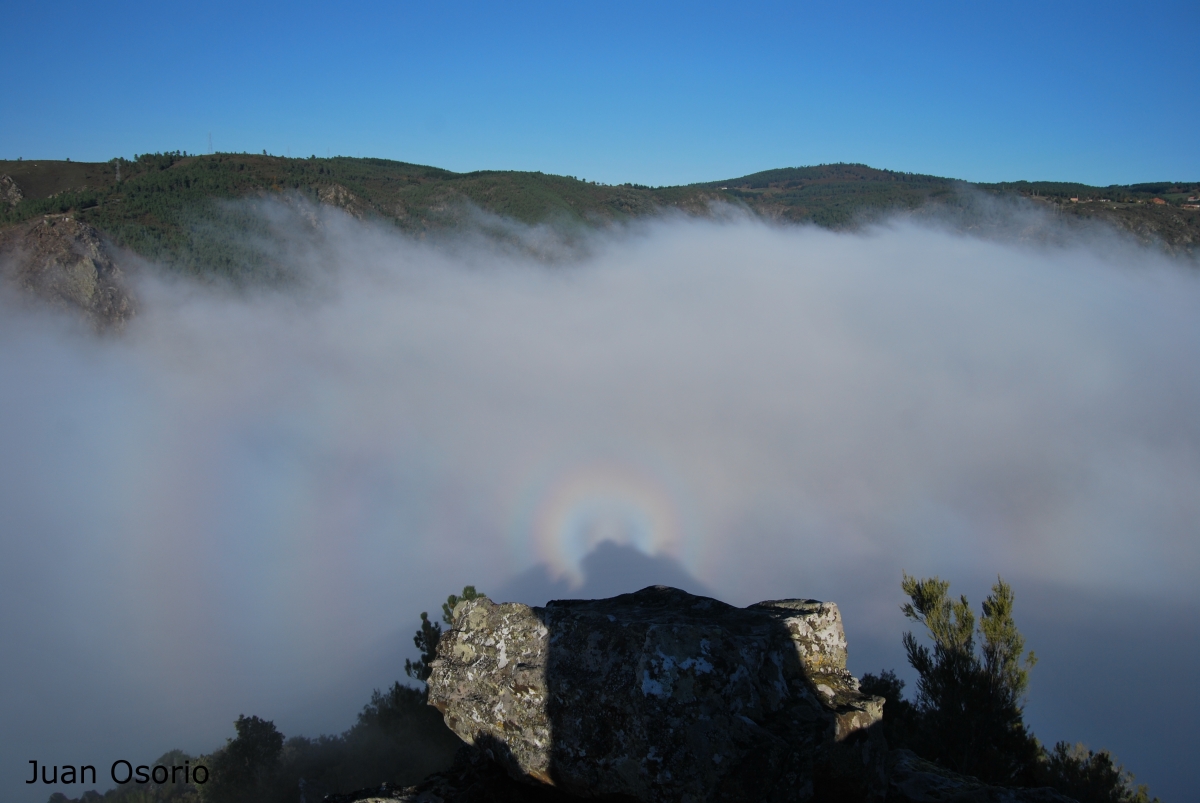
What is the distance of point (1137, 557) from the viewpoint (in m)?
76.9

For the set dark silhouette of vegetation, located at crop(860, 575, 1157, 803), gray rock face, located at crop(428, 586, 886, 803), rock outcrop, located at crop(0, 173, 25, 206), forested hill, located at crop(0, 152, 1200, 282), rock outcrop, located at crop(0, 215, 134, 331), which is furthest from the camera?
forested hill, located at crop(0, 152, 1200, 282)

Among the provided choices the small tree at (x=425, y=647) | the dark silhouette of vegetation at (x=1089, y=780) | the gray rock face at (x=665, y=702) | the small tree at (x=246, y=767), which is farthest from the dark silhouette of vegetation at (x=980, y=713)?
the small tree at (x=246, y=767)

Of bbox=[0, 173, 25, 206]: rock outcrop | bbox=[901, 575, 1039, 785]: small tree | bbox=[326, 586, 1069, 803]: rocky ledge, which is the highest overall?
bbox=[0, 173, 25, 206]: rock outcrop

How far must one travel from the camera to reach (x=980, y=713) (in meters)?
12.7

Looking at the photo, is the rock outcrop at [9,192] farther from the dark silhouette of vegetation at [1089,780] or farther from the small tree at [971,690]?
the dark silhouette of vegetation at [1089,780]

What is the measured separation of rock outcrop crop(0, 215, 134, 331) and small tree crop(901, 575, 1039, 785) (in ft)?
365

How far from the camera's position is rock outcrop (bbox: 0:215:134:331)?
304 feet

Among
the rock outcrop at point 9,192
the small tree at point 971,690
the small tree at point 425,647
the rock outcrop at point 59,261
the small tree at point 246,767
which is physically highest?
the rock outcrop at point 9,192

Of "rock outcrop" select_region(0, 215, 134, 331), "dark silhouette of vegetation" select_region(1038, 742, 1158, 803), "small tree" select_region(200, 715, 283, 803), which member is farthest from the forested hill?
"dark silhouette of vegetation" select_region(1038, 742, 1158, 803)

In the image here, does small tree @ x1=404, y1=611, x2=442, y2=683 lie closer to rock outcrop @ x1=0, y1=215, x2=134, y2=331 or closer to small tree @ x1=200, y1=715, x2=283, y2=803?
small tree @ x1=200, y1=715, x2=283, y2=803

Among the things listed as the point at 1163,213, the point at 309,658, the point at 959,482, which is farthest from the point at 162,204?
the point at 1163,213

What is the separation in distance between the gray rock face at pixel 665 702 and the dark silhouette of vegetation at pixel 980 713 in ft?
18.8

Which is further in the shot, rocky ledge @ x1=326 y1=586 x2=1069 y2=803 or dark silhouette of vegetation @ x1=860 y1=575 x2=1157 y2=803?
dark silhouette of vegetation @ x1=860 y1=575 x2=1157 y2=803

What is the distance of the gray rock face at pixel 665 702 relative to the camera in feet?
16.1
